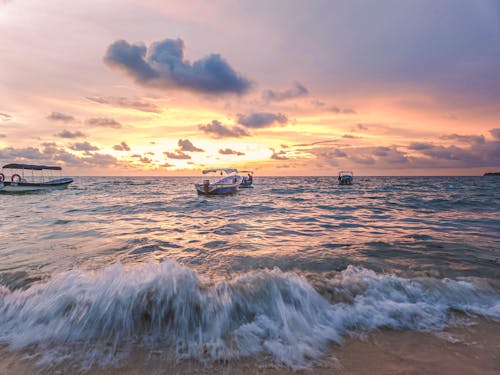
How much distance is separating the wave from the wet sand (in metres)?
0.19

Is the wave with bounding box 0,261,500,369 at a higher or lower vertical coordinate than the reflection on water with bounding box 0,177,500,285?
higher

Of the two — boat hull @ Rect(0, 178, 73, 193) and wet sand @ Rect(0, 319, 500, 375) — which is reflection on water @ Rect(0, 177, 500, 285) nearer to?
wet sand @ Rect(0, 319, 500, 375)

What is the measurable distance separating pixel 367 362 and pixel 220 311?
244 cm

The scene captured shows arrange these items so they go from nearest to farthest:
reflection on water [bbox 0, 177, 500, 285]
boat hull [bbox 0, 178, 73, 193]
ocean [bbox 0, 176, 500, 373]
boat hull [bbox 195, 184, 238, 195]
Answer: ocean [bbox 0, 176, 500, 373]
reflection on water [bbox 0, 177, 500, 285]
boat hull [bbox 195, 184, 238, 195]
boat hull [bbox 0, 178, 73, 193]

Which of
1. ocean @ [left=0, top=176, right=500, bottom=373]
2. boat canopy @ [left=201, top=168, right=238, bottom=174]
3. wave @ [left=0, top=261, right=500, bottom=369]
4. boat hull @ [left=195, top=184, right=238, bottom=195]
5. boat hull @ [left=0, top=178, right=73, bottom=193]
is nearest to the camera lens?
ocean @ [left=0, top=176, right=500, bottom=373]

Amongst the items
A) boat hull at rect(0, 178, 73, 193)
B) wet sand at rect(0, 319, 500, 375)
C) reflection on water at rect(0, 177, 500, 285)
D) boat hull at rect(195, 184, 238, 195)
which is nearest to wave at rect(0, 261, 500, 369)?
wet sand at rect(0, 319, 500, 375)

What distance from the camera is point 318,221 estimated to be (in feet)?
51.1

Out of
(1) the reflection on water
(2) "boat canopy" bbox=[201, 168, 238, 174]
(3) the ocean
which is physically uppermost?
(2) "boat canopy" bbox=[201, 168, 238, 174]

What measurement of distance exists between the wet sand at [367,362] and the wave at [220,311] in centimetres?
19

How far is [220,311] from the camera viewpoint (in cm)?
455

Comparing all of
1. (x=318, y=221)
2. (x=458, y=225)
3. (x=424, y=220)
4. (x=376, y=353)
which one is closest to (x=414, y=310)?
(x=376, y=353)

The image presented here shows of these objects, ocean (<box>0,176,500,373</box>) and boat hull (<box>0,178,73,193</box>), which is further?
boat hull (<box>0,178,73,193</box>)

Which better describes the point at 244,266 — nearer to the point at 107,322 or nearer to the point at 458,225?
the point at 107,322

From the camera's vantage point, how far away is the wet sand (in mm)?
3131
